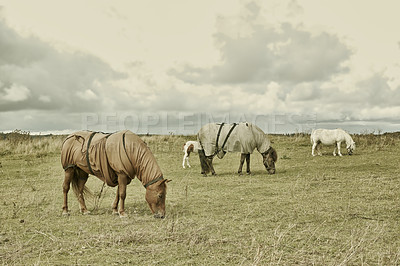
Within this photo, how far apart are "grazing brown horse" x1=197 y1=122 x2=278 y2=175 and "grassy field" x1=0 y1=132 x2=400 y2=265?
1.03 metres

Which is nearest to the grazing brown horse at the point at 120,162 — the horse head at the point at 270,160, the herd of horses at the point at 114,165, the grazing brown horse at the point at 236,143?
the herd of horses at the point at 114,165

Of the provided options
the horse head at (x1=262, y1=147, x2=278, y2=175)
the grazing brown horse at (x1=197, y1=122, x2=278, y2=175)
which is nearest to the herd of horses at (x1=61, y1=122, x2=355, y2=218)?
the grazing brown horse at (x1=197, y1=122, x2=278, y2=175)

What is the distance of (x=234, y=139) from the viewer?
14.9 meters

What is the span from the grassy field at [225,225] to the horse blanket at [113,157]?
3.03 ft

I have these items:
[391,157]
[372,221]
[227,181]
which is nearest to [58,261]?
[372,221]

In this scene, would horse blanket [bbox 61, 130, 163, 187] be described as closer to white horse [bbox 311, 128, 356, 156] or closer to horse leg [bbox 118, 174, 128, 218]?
horse leg [bbox 118, 174, 128, 218]

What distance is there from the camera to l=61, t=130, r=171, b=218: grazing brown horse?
7.11 metres

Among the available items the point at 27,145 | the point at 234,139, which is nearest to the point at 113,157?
the point at 234,139

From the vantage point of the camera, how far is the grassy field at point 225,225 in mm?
4840

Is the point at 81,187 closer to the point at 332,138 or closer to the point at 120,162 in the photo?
the point at 120,162

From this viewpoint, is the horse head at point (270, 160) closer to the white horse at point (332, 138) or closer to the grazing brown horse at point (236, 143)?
the grazing brown horse at point (236, 143)

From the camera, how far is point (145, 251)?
501 cm

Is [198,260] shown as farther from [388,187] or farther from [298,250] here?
[388,187]

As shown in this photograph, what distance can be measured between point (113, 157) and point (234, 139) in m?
8.28
